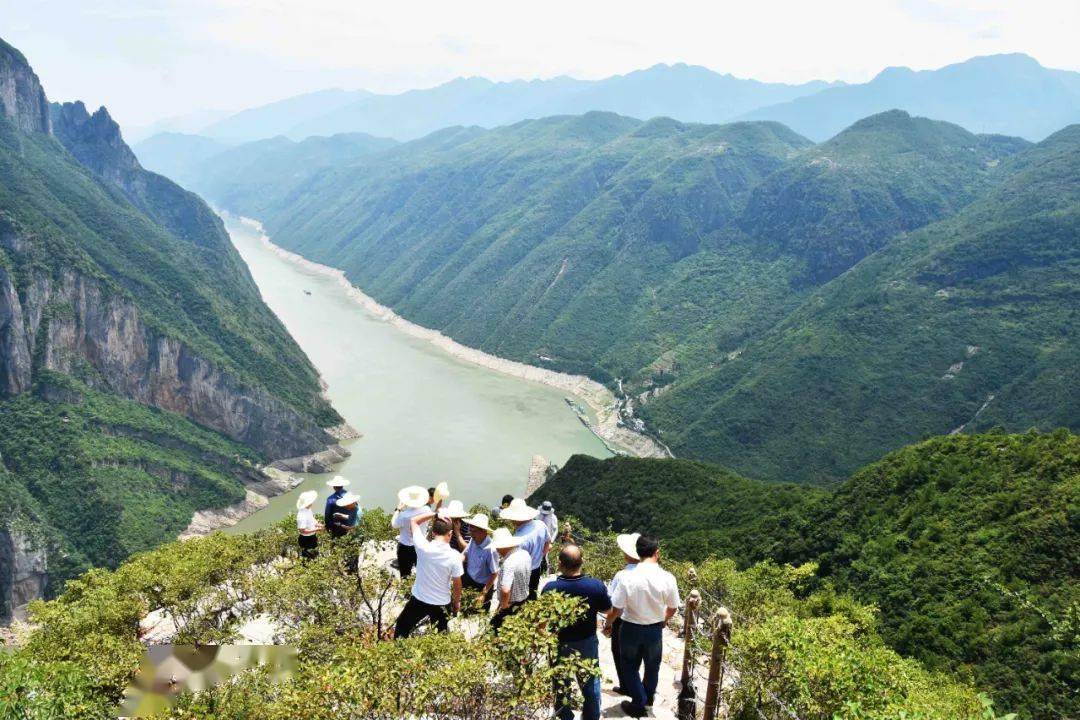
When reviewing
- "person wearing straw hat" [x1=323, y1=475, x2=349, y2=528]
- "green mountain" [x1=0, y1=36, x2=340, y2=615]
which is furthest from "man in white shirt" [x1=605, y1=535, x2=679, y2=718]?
"green mountain" [x1=0, y1=36, x2=340, y2=615]

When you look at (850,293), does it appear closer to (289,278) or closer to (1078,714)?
(1078,714)

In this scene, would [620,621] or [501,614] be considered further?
[501,614]

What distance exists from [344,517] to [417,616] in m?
4.94

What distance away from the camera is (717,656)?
8070 millimetres

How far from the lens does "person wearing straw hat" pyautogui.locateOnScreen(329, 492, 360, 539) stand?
13.6 m

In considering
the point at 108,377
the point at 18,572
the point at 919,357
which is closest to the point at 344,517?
the point at 18,572

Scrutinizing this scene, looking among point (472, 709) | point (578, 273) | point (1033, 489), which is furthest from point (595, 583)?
point (578, 273)

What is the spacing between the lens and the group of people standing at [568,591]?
7.97 meters

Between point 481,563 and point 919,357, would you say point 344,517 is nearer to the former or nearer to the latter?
point 481,563

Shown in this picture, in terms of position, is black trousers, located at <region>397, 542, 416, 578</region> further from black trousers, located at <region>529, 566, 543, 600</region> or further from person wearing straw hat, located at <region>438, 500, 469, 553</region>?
black trousers, located at <region>529, 566, 543, 600</region>

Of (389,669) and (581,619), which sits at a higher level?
(389,669)

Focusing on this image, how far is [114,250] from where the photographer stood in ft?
286

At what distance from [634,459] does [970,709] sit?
47.9 meters

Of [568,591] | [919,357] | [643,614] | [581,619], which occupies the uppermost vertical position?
[568,591]
